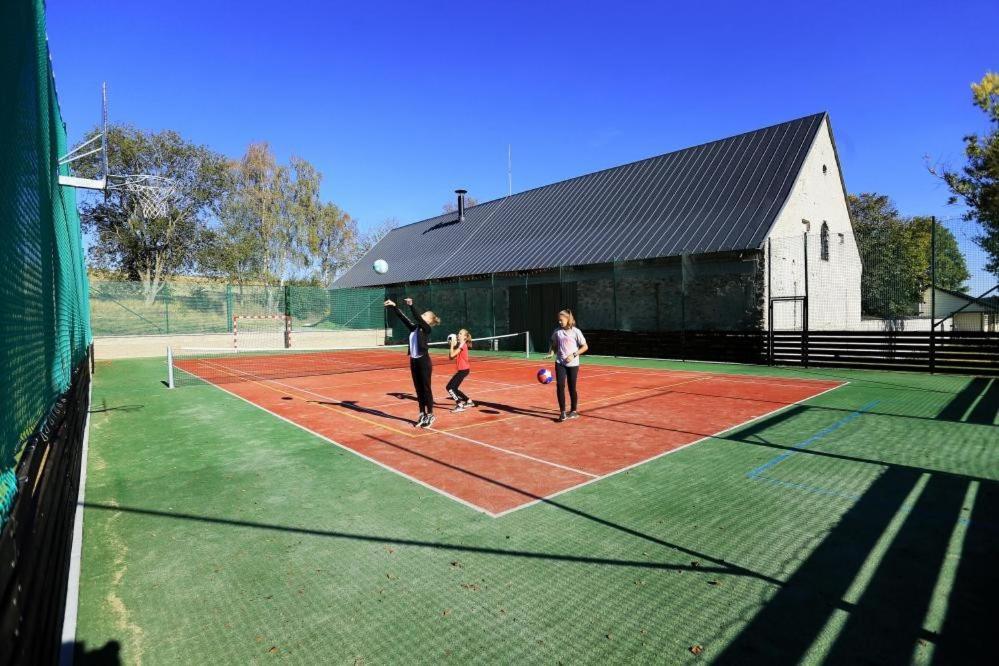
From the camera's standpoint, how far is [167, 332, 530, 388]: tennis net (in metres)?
16.7

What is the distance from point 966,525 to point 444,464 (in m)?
5.37

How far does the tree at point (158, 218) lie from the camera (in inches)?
1512

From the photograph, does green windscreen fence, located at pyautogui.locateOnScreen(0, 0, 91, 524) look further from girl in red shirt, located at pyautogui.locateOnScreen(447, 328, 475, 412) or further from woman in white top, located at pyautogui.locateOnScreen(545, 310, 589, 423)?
woman in white top, located at pyautogui.locateOnScreen(545, 310, 589, 423)

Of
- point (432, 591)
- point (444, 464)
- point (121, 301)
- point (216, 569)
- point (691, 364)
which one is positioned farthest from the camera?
point (121, 301)

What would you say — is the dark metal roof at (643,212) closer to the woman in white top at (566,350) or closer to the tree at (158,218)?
the woman in white top at (566,350)

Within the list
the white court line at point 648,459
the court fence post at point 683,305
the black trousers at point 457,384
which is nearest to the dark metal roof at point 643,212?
the court fence post at point 683,305

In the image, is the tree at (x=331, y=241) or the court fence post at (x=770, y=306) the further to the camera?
the tree at (x=331, y=241)

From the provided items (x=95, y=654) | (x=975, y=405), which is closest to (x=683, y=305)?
(x=975, y=405)

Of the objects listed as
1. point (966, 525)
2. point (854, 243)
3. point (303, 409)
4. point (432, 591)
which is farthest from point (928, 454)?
point (854, 243)

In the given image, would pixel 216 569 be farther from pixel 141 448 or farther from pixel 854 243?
pixel 854 243

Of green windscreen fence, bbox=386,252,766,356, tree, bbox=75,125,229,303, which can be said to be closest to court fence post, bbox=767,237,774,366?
green windscreen fence, bbox=386,252,766,356

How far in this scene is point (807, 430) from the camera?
8.39 metres

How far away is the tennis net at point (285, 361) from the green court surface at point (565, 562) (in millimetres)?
9876

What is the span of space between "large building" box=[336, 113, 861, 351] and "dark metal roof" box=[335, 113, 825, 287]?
0.07 m
